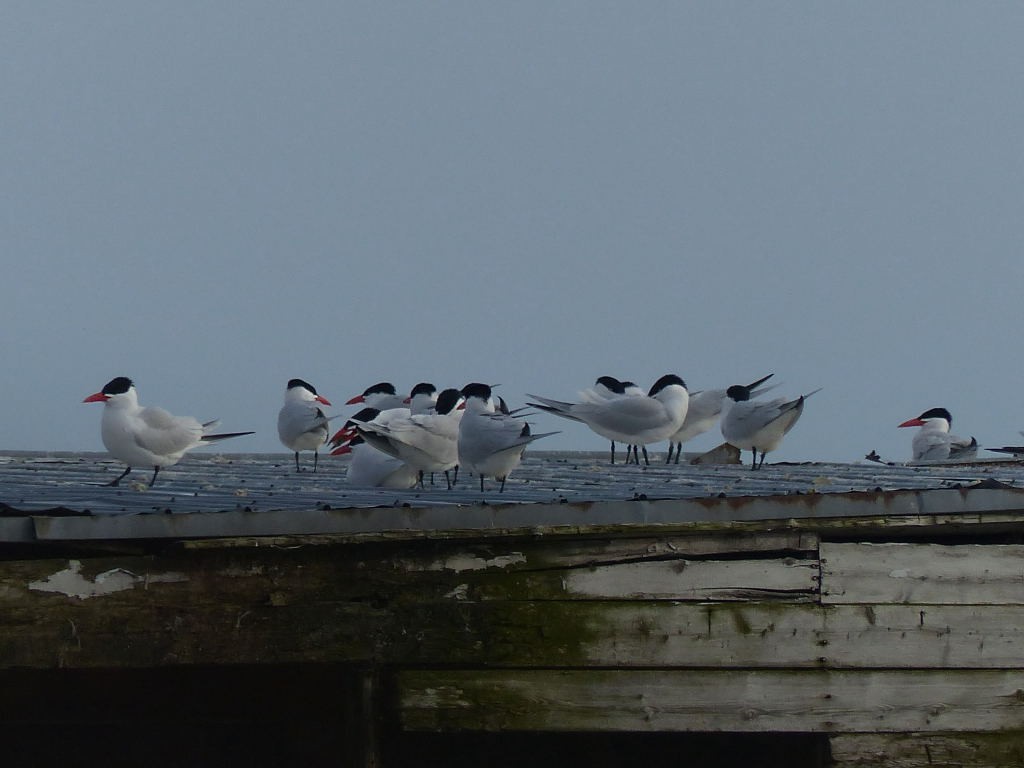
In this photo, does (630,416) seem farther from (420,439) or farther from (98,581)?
(98,581)

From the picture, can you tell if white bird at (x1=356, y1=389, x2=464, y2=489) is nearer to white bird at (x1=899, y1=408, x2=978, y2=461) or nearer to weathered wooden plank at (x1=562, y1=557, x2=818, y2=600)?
weathered wooden plank at (x1=562, y1=557, x2=818, y2=600)

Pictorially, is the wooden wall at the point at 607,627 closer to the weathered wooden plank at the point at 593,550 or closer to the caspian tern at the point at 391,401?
the weathered wooden plank at the point at 593,550

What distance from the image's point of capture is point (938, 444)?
20312 mm

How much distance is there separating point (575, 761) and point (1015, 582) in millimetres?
2622

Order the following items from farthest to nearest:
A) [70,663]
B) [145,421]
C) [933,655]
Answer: [145,421] < [933,655] < [70,663]

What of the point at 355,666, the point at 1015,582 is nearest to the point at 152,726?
the point at 355,666

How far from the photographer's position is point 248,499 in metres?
6.75

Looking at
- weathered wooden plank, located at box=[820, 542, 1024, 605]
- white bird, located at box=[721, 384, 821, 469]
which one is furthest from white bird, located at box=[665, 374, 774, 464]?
weathered wooden plank, located at box=[820, 542, 1024, 605]

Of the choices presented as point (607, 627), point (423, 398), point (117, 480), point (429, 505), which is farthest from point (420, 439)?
point (423, 398)

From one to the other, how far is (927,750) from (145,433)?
20.0 ft

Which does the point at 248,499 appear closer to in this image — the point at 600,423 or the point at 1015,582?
the point at 1015,582

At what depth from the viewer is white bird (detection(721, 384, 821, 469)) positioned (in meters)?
12.1

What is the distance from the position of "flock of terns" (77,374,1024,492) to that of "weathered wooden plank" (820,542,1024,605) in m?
2.24

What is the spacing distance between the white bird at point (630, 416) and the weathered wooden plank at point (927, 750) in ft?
20.4
